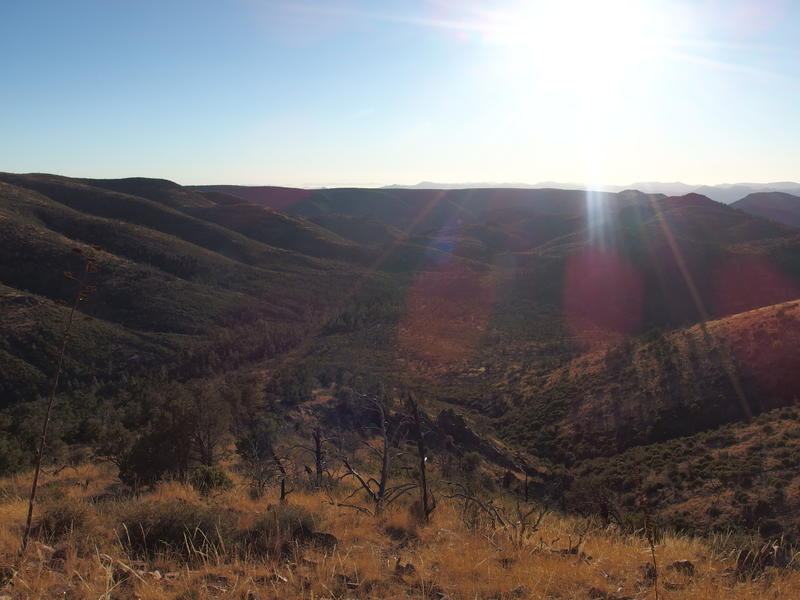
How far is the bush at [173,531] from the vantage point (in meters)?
4.70

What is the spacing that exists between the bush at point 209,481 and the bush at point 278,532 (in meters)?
3.60

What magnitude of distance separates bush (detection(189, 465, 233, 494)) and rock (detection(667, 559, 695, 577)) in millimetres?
7179

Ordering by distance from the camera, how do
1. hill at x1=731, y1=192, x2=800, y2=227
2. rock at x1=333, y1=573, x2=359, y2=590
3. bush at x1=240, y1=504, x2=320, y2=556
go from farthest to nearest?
hill at x1=731, y1=192, x2=800, y2=227 < bush at x1=240, y1=504, x2=320, y2=556 < rock at x1=333, y1=573, x2=359, y2=590

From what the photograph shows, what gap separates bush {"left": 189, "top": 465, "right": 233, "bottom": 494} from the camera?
8.51 m

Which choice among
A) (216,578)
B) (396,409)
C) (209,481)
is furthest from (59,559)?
(396,409)

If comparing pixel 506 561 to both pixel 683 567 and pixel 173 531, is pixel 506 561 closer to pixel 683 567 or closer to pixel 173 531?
pixel 683 567

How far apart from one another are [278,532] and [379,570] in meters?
1.10

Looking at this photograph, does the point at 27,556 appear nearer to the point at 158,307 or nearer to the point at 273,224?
the point at 158,307

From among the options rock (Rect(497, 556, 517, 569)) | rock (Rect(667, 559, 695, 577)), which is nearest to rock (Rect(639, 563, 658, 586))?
rock (Rect(667, 559, 695, 577))

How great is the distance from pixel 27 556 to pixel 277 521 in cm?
226

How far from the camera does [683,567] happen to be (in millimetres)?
4594

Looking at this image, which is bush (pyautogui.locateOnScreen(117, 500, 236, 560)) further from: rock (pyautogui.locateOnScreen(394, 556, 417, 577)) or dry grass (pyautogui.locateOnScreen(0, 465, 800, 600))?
rock (pyautogui.locateOnScreen(394, 556, 417, 577))

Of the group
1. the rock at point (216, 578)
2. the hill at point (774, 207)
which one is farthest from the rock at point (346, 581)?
the hill at point (774, 207)

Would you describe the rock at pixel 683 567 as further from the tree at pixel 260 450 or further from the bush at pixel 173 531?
the tree at pixel 260 450
